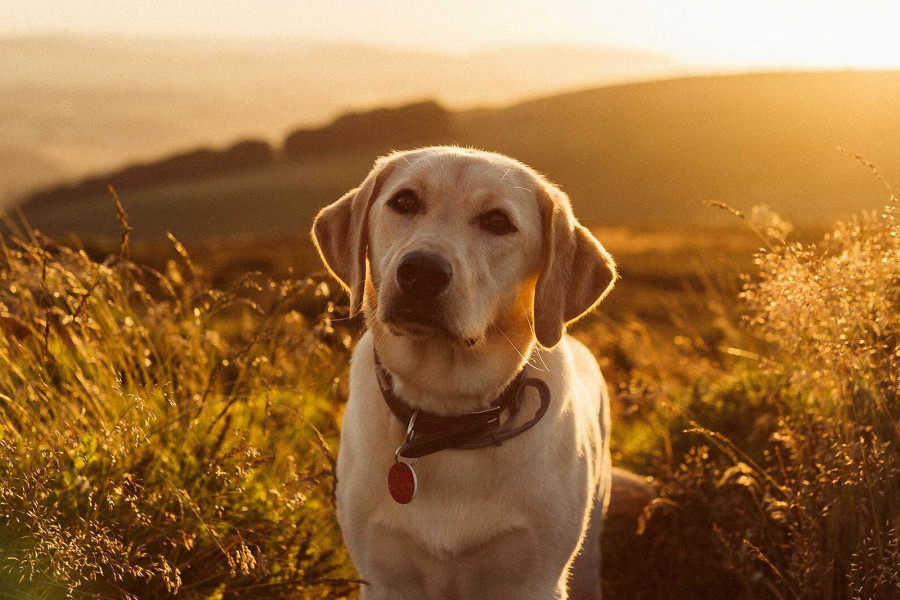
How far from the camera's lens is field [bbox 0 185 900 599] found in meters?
3.24

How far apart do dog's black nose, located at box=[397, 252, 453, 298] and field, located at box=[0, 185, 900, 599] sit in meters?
0.90

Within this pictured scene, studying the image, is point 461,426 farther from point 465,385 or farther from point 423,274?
point 423,274

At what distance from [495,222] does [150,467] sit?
5.99 ft

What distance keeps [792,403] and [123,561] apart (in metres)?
3.51

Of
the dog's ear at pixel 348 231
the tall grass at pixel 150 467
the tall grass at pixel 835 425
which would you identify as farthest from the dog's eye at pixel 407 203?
the tall grass at pixel 835 425

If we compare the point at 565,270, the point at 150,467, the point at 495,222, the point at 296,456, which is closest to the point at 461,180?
the point at 495,222

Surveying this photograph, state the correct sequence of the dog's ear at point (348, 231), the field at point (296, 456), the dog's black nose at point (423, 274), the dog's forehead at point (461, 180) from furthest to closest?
the dog's ear at point (348, 231) → the dog's forehead at point (461, 180) → the field at point (296, 456) → the dog's black nose at point (423, 274)

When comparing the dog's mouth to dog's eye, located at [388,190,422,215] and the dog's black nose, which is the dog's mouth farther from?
dog's eye, located at [388,190,422,215]

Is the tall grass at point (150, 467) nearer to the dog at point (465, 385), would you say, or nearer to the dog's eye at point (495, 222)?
the dog at point (465, 385)

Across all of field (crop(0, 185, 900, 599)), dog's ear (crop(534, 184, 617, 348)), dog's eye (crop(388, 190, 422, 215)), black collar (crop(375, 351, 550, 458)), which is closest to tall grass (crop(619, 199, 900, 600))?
field (crop(0, 185, 900, 599))

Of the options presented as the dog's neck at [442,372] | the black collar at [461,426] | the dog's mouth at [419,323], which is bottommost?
the black collar at [461,426]

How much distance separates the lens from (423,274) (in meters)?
2.97

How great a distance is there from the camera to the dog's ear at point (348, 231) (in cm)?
354

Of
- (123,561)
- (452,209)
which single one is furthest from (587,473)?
(123,561)
